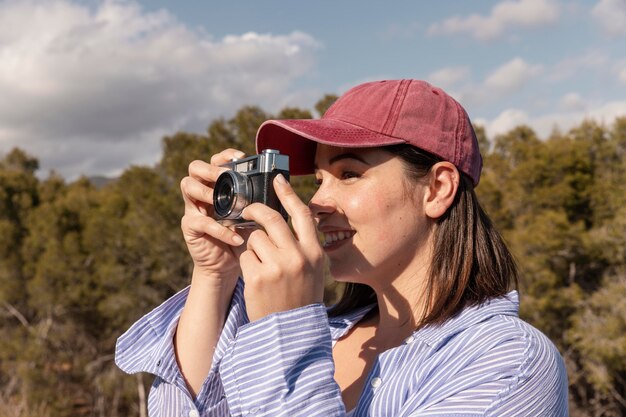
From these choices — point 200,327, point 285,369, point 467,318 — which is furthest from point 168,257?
point 285,369

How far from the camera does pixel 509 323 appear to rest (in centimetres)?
125

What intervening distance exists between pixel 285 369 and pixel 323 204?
0.45 m

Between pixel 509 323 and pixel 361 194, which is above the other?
pixel 361 194

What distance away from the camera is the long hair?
55.7 inches

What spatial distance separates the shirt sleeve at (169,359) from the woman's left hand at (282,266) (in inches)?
16.3

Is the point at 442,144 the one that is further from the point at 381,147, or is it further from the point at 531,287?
the point at 531,287

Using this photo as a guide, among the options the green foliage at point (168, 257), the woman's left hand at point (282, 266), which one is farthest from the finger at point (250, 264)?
the green foliage at point (168, 257)

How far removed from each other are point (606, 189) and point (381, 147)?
10575 mm

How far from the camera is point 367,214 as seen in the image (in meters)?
1.38

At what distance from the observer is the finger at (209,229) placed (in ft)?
4.70

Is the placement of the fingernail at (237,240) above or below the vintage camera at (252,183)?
below

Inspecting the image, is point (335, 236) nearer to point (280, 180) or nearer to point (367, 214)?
point (367, 214)

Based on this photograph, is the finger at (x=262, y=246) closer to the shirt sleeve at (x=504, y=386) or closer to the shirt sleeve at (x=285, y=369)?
the shirt sleeve at (x=285, y=369)

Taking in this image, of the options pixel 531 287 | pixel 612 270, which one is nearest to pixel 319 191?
pixel 531 287
